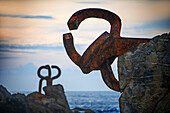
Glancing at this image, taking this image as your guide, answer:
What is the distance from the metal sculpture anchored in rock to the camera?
11.3 feet

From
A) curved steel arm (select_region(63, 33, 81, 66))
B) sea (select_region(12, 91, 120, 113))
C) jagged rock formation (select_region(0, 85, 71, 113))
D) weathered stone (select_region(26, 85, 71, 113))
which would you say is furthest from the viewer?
sea (select_region(12, 91, 120, 113))

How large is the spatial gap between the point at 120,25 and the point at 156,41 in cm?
66

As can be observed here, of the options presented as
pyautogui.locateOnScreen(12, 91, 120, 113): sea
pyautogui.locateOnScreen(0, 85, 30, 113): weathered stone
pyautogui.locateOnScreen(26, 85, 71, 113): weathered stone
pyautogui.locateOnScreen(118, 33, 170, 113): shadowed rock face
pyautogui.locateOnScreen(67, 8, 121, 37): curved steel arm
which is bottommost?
pyautogui.locateOnScreen(12, 91, 120, 113): sea

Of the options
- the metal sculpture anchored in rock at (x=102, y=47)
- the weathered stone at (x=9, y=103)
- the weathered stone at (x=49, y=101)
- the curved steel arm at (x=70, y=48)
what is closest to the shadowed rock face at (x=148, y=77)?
the metal sculpture anchored in rock at (x=102, y=47)

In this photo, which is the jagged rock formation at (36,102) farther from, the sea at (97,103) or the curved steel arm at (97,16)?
the sea at (97,103)

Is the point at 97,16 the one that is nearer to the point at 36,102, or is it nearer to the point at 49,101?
the point at 36,102

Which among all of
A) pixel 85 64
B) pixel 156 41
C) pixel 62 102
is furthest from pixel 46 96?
pixel 156 41

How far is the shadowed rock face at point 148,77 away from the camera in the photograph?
298 centimetres

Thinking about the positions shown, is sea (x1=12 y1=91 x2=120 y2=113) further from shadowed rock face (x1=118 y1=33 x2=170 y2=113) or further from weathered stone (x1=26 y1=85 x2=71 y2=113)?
shadowed rock face (x1=118 y1=33 x2=170 y2=113)

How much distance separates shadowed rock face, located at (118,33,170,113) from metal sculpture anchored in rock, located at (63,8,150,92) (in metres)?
0.29

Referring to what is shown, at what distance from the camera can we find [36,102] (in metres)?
10.3

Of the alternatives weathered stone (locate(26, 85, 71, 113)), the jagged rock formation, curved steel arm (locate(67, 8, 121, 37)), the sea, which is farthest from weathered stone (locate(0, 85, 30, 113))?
the sea

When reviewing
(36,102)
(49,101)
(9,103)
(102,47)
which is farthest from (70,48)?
(49,101)

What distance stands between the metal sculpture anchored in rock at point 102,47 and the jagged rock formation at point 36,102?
2691 mm
